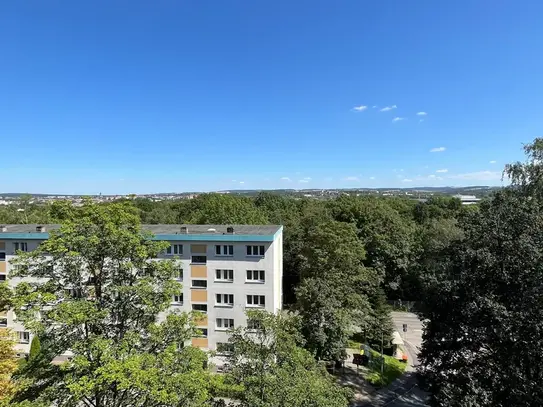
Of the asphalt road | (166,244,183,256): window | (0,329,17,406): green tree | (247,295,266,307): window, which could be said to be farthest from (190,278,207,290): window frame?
the asphalt road

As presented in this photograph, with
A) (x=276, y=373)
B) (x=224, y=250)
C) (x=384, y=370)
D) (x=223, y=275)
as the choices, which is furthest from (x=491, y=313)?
(x=223, y=275)

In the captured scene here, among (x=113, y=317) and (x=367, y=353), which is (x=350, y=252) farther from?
(x=113, y=317)

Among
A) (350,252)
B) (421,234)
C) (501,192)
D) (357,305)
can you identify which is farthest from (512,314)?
(421,234)

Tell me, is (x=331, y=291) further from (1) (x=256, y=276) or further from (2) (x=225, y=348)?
(2) (x=225, y=348)

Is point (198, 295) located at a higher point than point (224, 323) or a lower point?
higher

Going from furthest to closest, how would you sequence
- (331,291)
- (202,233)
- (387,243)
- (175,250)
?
(387,243) → (202,233) → (175,250) → (331,291)

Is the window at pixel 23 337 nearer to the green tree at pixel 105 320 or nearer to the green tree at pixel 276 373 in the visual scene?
the green tree at pixel 105 320

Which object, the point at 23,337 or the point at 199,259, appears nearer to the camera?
the point at 199,259
